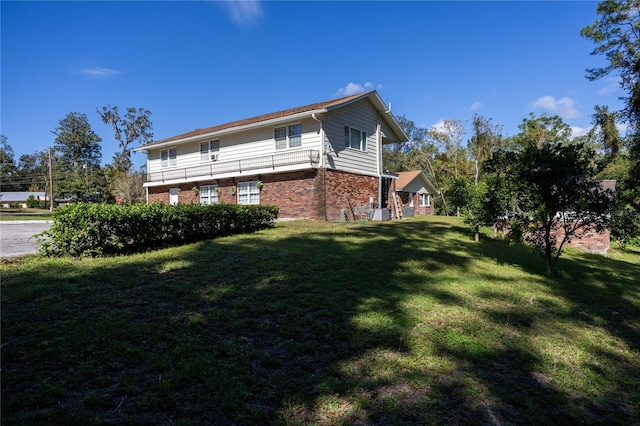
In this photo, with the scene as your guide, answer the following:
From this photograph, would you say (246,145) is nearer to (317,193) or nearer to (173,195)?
(317,193)

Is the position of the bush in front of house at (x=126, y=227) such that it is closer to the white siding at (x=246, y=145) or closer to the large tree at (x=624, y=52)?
the white siding at (x=246, y=145)

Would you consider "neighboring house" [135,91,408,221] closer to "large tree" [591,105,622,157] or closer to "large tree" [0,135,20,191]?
"large tree" [591,105,622,157]

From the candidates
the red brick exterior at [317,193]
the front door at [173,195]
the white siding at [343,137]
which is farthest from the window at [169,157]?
the white siding at [343,137]

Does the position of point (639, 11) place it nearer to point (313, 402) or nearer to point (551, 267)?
point (551, 267)

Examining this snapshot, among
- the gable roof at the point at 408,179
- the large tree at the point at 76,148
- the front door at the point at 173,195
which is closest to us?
the front door at the point at 173,195

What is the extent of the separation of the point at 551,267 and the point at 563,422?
6357 mm

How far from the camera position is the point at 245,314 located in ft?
14.0

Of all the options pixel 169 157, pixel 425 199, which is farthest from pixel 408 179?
pixel 169 157

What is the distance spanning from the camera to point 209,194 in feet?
70.9

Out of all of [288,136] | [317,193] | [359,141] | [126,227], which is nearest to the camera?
[126,227]

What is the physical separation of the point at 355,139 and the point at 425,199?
676 inches

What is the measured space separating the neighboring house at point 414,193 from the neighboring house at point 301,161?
5957 millimetres

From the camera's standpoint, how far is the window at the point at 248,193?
1909 cm

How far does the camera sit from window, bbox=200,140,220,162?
21547mm
